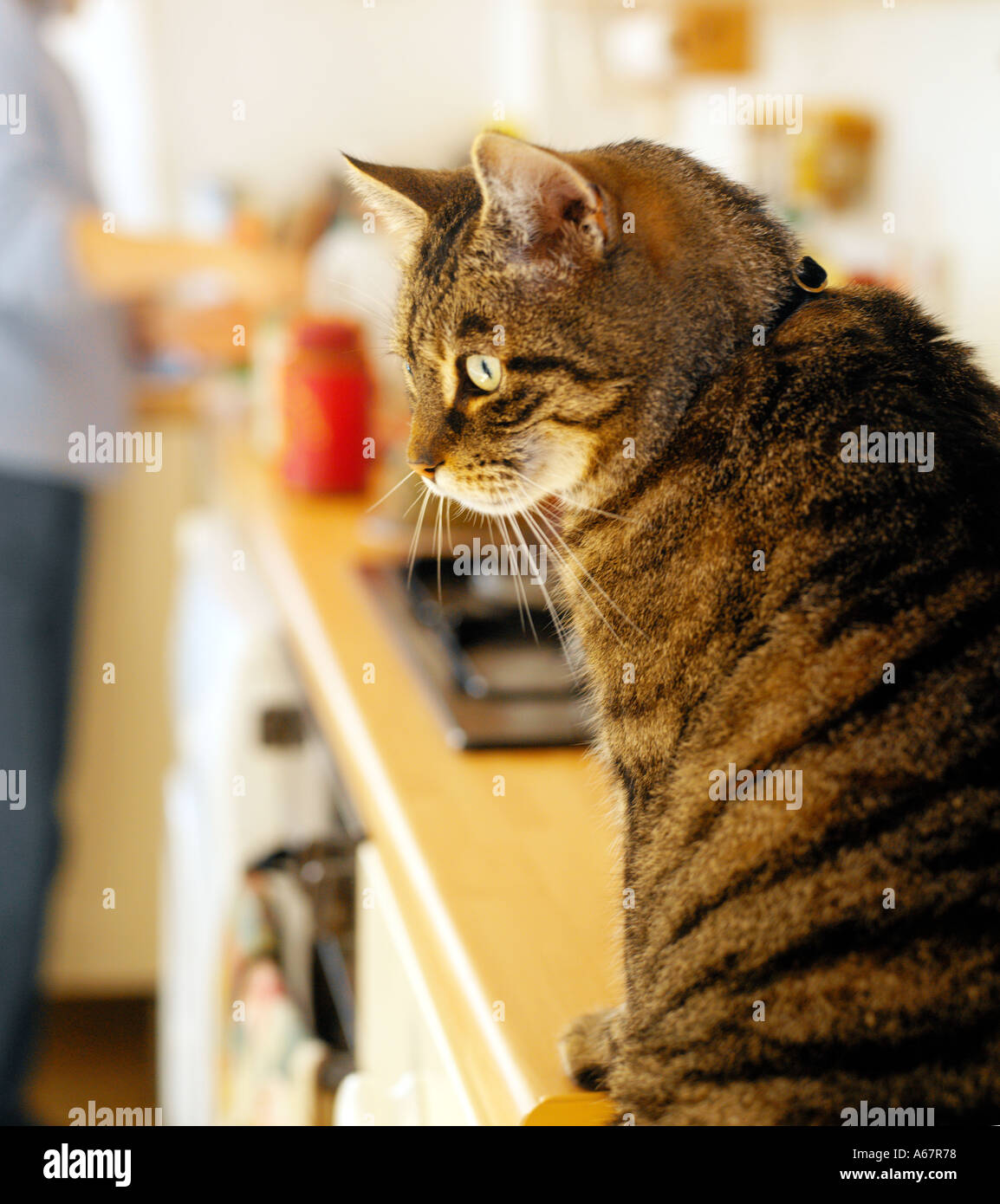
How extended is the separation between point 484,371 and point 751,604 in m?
0.18

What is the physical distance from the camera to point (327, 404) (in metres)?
1.63

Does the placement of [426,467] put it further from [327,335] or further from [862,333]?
[327,335]

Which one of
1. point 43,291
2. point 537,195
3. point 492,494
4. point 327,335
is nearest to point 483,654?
point 492,494

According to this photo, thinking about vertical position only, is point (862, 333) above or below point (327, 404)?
below

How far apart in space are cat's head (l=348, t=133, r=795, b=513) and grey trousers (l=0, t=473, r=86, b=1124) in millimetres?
1369

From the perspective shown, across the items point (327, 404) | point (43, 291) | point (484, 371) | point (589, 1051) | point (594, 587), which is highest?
point (43, 291)

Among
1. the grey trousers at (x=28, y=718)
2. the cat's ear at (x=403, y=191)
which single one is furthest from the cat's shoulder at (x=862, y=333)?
the grey trousers at (x=28, y=718)

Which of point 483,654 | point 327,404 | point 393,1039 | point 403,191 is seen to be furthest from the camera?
point 327,404

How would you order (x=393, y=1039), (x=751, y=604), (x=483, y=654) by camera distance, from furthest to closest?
(x=483, y=654) < (x=393, y=1039) < (x=751, y=604)

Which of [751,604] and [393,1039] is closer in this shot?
[751,604]

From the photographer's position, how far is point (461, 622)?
3.66 feet

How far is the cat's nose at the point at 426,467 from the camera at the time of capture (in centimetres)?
61

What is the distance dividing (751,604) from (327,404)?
1.21 m
